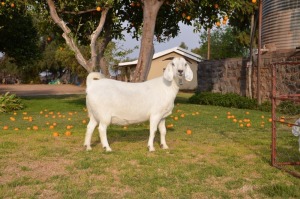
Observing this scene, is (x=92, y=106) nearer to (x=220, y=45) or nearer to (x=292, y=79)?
(x=292, y=79)

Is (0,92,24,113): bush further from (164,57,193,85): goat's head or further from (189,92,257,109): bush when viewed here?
(164,57,193,85): goat's head

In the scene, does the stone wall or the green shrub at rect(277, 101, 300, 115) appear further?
the stone wall

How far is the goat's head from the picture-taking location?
7.48 m

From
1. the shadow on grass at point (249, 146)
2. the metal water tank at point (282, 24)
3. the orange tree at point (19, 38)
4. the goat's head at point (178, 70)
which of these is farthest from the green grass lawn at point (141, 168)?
the orange tree at point (19, 38)

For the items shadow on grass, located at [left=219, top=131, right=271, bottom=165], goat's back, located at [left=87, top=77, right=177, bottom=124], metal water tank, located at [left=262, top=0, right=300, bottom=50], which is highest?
metal water tank, located at [left=262, top=0, right=300, bottom=50]

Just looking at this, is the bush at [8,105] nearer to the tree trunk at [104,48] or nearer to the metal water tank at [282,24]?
the tree trunk at [104,48]

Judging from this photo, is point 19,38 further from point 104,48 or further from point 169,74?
point 169,74

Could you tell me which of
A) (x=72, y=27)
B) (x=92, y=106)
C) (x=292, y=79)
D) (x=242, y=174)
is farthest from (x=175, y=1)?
(x=242, y=174)

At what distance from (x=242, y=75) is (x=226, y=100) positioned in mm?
2340

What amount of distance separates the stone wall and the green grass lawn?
8409mm

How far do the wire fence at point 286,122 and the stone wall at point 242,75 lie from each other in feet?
0.16

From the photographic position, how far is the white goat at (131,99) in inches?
293

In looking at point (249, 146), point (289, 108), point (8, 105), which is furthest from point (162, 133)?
point (8, 105)

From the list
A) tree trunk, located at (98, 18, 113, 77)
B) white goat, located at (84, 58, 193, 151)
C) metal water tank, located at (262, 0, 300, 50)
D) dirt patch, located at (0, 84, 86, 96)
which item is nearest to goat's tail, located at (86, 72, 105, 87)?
white goat, located at (84, 58, 193, 151)
